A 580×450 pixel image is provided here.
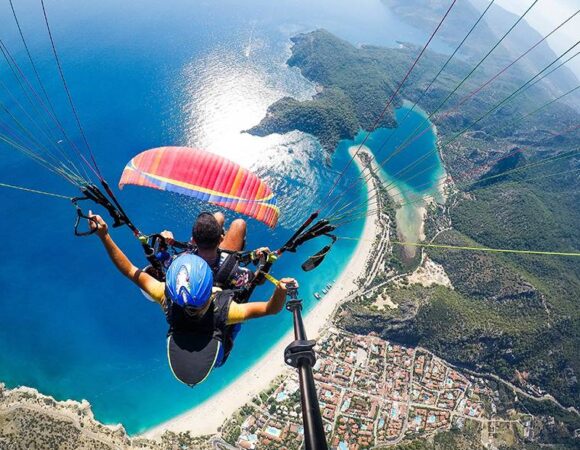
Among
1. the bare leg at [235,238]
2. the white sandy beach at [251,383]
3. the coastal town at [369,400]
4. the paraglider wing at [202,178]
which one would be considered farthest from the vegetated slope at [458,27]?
the bare leg at [235,238]

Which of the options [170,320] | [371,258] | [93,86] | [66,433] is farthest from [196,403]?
[93,86]

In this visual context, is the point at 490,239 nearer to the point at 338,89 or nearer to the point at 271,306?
the point at 338,89

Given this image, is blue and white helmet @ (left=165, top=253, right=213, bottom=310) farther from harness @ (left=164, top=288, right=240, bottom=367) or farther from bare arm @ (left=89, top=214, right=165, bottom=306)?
bare arm @ (left=89, top=214, right=165, bottom=306)

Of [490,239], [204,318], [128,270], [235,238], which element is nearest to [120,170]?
[235,238]

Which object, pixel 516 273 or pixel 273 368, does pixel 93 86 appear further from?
pixel 516 273

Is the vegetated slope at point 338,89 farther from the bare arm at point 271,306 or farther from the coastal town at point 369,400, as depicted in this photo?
the bare arm at point 271,306

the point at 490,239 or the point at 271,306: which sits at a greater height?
the point at 490,239
